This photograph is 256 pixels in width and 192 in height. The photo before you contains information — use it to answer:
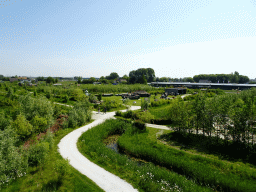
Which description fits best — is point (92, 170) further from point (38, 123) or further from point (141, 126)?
point (141, 126)

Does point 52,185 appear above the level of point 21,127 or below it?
below

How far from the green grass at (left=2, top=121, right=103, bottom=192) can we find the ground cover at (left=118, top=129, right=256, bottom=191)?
565 cm

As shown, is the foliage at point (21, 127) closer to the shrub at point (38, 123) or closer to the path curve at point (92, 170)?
the shrub at point (38, 123)

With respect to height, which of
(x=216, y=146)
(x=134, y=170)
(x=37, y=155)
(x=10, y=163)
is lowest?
(x=134, y=170)

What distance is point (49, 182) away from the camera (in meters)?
9.82

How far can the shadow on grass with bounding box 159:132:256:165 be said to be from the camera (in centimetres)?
1275

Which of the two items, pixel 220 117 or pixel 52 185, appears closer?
pixel 52 185

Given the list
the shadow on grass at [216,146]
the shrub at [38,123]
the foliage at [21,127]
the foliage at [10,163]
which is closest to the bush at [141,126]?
the shadow on grass at [216,146]

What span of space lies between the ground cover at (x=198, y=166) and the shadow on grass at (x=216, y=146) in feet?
4.96

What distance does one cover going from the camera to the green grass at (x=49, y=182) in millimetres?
9336

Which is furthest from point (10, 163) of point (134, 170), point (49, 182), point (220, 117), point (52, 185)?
point (220, 117)

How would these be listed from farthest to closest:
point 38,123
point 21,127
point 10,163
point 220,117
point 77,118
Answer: point 77,118, point 38,123, point 220,117, point 21,127, point 10,163

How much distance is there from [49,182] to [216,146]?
1484cm

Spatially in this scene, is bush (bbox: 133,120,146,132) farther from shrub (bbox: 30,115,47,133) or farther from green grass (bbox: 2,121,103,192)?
shrub (bbox: 30,115,47,133)
